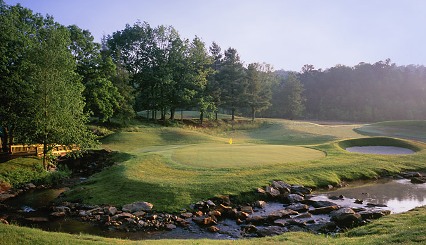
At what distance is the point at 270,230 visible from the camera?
15.7 meters

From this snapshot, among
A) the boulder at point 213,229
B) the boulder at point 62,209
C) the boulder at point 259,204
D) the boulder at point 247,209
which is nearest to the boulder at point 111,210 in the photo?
the boulder at point 62,209

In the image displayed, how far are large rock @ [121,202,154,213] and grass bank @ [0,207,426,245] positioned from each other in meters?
5.55

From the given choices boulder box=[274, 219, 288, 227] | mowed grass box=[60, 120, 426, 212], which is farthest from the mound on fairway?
boulder box=[274, 219, 288, 227]

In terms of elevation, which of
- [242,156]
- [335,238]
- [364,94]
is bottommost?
[335,238]

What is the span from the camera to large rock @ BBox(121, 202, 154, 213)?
1875cm

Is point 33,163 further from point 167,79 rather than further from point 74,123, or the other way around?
point 167,79

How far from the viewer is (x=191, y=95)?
199 feet

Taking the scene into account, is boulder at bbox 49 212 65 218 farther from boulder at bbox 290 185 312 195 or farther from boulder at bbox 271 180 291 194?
boulder at bbox 290 185 312 195

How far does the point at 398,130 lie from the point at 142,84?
1820 inches

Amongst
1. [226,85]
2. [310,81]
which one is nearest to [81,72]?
[226,85]

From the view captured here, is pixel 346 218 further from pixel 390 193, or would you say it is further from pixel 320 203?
pixel 390 193

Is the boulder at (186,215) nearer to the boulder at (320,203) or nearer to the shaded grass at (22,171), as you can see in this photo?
the boulder at (320,203)

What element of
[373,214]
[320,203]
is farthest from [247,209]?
[373,214]

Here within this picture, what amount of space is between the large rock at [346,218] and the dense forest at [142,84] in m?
22.4
